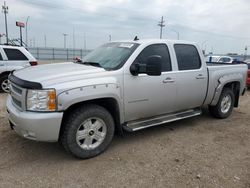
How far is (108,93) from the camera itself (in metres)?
3.50

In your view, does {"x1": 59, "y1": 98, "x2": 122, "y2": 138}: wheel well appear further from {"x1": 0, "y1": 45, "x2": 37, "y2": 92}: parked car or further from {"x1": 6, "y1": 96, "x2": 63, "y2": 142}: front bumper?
{"x1": 0, "y1": 45, "x2": 37, "y2": 92}: parked car

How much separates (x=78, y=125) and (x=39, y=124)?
1.79ft

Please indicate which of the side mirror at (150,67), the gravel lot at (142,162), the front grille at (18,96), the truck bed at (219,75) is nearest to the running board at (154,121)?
the gravel lot at (142,162)

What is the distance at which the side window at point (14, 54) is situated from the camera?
830 cm

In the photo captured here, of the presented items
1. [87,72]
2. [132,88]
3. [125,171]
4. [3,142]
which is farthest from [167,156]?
[3,142]

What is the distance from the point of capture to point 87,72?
348 centimetres

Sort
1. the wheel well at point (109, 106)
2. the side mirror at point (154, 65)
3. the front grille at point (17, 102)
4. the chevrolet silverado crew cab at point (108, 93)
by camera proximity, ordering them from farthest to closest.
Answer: the side mirror at point (154, 65)
the wheel well at point (109, 106)
the front grille at point (17, 102)
the chevrolet silverado crew cab at point (108, 93)

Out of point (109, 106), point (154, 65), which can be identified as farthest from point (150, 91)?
point (109, 106)

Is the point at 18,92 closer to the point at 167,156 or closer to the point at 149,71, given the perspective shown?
the point at 149,71

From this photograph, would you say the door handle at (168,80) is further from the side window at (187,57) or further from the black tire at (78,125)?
the black tire at (78,125)

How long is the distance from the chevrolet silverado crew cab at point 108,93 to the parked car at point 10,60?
490cm

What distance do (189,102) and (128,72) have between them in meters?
1.79

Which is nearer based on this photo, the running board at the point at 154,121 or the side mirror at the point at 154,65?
the side mirror at the point at 154,65

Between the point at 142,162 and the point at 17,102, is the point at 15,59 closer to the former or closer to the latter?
the point at 17,102
